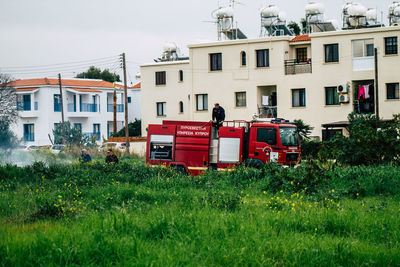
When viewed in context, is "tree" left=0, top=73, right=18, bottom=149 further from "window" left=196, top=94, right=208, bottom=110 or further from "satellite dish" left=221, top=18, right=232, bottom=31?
"satellite dish" left=221, top=18, right=232, bottom=31

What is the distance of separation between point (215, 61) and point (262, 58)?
4391 millimetres

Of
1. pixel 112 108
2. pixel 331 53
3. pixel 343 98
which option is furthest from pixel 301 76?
pixel 112 108

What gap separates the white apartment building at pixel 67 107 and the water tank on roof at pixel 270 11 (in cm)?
2638

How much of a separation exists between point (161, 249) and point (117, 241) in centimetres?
71

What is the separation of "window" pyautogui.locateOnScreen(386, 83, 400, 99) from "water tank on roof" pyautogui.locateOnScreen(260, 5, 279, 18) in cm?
1380

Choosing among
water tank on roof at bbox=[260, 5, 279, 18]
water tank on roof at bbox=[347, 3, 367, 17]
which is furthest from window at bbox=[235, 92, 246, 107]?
water tank on roof at bbox=[347, 3, 367, 17]

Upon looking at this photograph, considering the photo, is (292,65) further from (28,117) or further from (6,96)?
(28,117)

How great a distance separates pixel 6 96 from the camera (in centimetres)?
3441

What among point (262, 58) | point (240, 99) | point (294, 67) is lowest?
point (240, 99)

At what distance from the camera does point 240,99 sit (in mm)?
46500

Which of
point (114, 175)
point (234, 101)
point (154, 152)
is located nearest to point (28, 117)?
point (234, 101)

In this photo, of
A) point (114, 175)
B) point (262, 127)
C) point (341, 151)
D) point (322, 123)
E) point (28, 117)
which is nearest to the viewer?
point (114, 175)

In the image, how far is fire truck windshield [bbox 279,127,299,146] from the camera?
23.8 meters

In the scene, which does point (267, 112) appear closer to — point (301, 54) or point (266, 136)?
point (301, 54)
